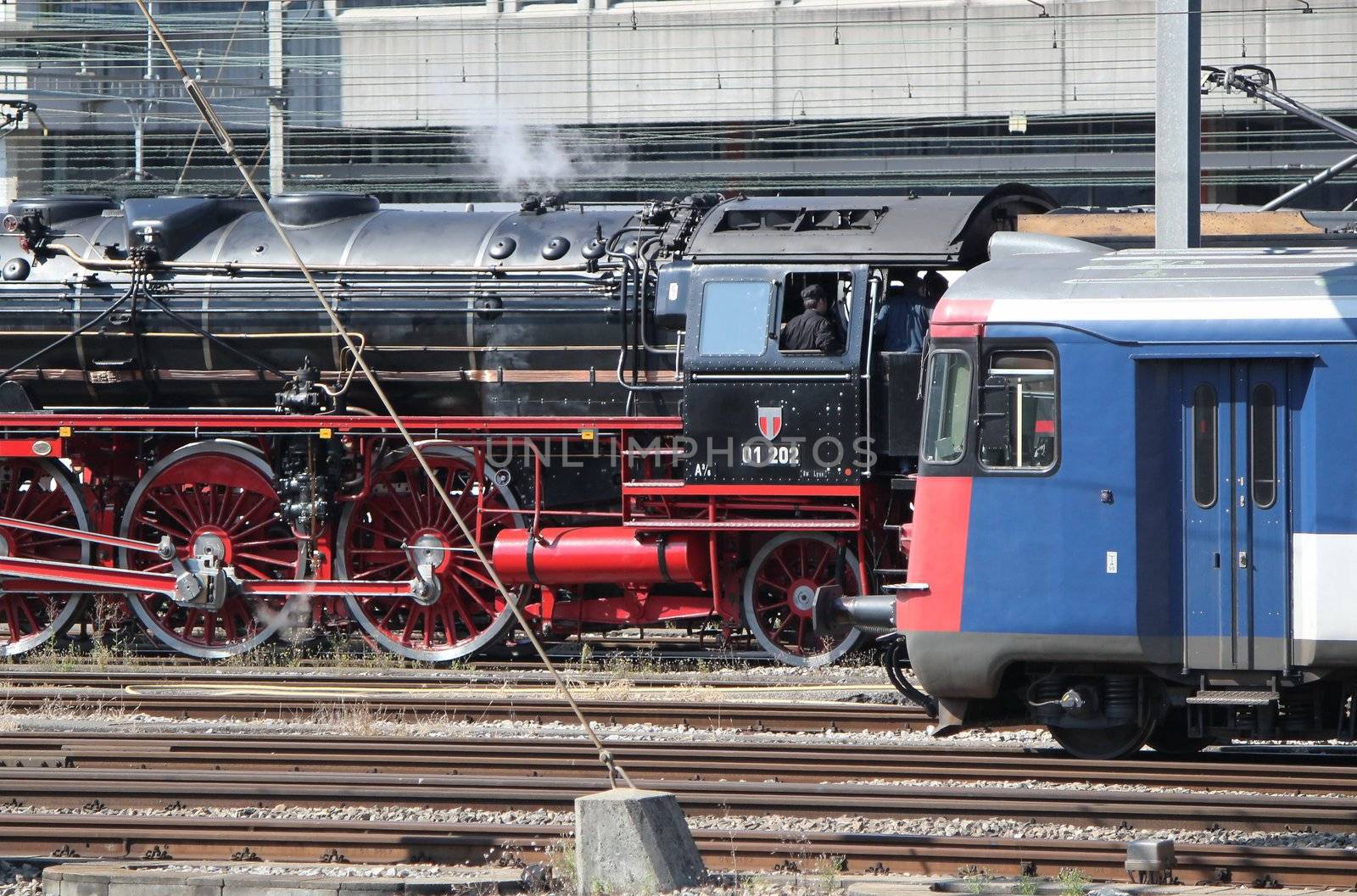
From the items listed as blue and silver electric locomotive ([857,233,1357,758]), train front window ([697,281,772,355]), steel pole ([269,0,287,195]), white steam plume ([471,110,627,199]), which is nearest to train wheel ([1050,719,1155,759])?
blue and silver electric locomotive ([857,233,1357,758])

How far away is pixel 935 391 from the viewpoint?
902 centimetres

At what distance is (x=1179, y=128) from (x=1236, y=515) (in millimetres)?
3248

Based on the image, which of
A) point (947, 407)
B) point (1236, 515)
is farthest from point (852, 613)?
point (1236, 515)

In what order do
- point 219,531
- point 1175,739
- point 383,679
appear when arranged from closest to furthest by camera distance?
point 1175,739 < point 383,679 < point 219,531

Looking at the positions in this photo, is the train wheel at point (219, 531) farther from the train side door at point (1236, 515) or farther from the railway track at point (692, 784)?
the train side door at point (1236, 515)

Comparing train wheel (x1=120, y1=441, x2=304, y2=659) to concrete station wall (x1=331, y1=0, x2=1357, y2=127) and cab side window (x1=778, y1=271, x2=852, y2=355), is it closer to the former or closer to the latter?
cab side window (x1=778, y1=271, x2=852, y2=355)

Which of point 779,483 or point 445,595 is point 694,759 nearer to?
point 779,483

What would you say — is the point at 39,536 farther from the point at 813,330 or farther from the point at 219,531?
the point at 813,330

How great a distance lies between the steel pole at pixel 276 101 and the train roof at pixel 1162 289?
32.7 feet

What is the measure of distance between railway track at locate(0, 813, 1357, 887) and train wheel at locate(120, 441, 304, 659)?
6.17 m

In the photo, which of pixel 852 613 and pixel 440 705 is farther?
pixel 440 705

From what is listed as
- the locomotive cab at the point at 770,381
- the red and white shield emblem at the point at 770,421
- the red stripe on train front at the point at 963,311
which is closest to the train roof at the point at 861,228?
the locomotive cab at the point at 770,381

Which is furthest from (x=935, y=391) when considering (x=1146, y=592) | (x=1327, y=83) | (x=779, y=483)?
(x=1327, y=83)

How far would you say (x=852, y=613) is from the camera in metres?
9.80
